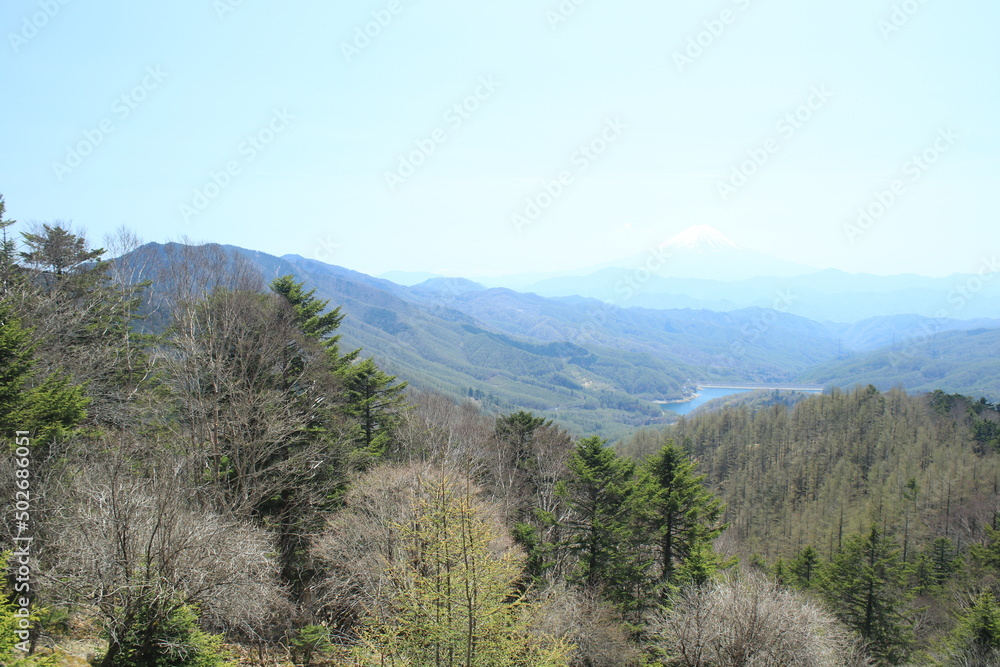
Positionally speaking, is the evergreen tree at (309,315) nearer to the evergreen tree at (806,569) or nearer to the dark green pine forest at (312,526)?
the dark green pine forest at (312,526)

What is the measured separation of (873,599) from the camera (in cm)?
2531

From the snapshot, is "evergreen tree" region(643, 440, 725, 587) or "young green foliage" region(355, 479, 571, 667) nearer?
"young green foliage" region(355, 479, 571, 667)

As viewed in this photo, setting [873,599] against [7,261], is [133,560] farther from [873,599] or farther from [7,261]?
[873,599]

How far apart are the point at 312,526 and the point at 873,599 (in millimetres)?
28272

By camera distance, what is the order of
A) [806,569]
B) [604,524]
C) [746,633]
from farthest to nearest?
[806,569]
[604,524]
[746,633]

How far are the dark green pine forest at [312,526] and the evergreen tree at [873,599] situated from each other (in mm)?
120

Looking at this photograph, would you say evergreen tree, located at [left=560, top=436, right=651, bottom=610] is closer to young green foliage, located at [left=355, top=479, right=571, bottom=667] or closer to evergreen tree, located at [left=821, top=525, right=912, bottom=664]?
young green foliage, located at [left=355, top=479, right=571, bottom=667]

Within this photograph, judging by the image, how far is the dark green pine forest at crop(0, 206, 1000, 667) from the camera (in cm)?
892

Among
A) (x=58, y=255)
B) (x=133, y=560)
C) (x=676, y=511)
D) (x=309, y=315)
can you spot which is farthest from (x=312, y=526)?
(x=58, y=255)

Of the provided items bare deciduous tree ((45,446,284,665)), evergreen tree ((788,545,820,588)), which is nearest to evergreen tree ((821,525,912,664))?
evergreen tree ((788,545,820,588))

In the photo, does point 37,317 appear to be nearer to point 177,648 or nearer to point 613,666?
point 177,648

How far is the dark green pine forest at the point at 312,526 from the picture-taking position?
8.92 m

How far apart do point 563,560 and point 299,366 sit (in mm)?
15496

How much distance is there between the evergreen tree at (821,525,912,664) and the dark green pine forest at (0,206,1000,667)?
120mm
